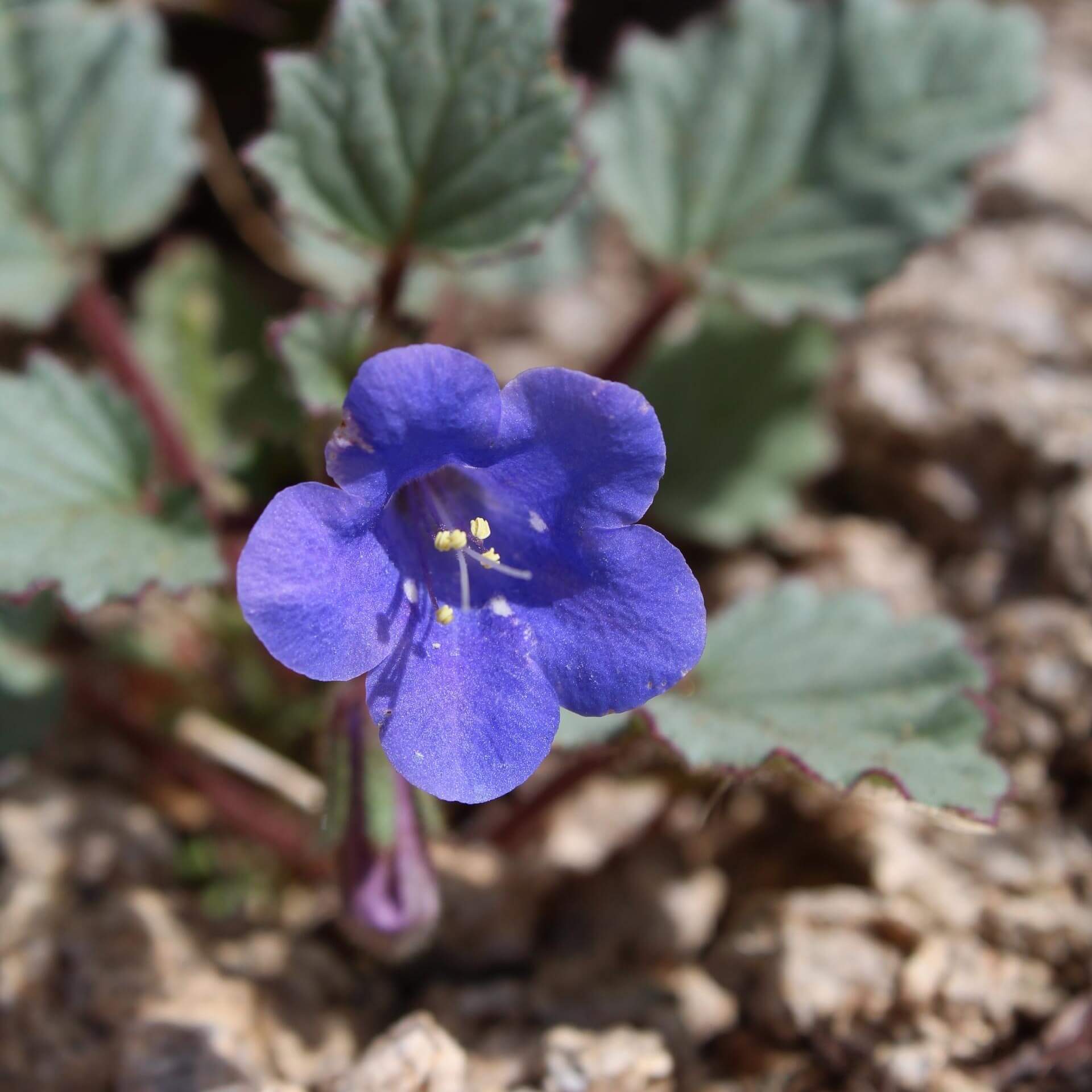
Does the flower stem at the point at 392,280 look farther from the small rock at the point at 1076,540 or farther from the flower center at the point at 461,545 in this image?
the small rock at the point at 1076,540

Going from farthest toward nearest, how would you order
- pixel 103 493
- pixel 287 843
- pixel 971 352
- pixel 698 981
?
pixel 971 352 → pixel 287 843 → pixel 698 981 → pixel 103 493

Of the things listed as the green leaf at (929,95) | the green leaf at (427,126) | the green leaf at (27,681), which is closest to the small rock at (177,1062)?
the green leaf at (27,681)

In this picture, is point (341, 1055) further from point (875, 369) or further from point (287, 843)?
point (875, 369)

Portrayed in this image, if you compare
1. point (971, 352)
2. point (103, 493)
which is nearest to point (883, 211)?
point (971, 352)

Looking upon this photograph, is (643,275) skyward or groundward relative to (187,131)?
groundward

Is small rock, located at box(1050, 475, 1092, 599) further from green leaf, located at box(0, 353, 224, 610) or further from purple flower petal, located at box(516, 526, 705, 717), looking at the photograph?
green leaf, located at box(0, 353, 224, 610)

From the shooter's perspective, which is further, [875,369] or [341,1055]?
[875,369]
